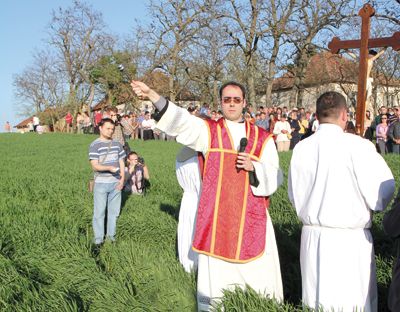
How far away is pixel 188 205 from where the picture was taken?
530 centimetres

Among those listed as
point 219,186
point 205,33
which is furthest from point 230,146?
point 205,33

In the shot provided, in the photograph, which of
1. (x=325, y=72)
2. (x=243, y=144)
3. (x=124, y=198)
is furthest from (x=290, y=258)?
(x=325, y=72)

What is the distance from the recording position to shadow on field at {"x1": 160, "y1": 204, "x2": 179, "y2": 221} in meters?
7.83

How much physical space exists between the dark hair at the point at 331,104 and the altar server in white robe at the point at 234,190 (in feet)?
2.34

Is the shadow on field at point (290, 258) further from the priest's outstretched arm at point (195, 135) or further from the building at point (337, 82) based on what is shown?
the building at point (337, 82)

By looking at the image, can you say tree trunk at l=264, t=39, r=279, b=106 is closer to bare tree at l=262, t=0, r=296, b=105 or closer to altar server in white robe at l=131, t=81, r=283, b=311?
bare tree at l=262, t=0, r=296, b=105

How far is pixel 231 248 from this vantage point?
3.96m

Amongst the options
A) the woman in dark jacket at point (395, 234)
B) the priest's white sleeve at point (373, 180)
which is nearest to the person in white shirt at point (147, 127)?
the priest's white sleeve at point (373, 180)

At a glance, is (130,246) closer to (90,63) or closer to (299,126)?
(299,126)

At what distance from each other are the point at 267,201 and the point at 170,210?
14.0 feet

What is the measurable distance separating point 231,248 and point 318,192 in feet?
2.93

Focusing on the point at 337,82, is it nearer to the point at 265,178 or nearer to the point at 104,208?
the point at 104,208

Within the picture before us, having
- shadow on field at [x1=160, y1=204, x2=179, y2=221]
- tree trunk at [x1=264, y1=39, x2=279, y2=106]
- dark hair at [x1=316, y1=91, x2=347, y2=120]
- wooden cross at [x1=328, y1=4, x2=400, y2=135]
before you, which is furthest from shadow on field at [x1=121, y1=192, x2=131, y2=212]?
tree trunk at [x1=264, y1=39, x2=279, y2=106]

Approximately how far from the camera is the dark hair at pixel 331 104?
3.45 meters
